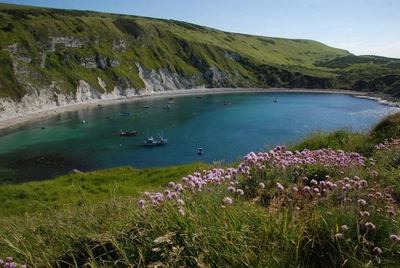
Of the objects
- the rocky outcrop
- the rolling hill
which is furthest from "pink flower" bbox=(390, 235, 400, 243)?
the rolling hill

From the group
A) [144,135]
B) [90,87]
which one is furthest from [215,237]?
[90,87]

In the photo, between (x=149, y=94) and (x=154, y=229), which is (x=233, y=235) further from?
(x=149, y=94)

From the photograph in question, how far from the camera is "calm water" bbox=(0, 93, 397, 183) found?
4603 centimetres

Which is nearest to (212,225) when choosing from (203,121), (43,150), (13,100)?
(43,150)

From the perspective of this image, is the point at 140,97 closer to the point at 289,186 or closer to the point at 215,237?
the point at 289,186

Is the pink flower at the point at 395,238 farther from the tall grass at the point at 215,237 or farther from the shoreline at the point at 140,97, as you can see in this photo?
the shoreline at the point at 140,97

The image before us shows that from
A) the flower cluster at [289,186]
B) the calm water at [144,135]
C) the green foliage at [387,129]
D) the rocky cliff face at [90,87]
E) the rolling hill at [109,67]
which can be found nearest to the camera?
the flower cluster at [289,186]

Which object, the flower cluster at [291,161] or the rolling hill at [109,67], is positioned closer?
the flower cluster at [291,161]

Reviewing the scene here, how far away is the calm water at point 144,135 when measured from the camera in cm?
4603

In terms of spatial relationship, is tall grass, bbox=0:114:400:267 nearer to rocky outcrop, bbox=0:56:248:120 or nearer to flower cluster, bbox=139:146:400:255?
flower cluster, bbox=139:146:400:255

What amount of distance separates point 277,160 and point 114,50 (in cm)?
15621

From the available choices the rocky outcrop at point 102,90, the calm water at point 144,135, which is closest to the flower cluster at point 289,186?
the calm water at point 144,135

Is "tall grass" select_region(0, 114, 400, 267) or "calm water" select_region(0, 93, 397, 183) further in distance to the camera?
"calm water" select_region(0, 93, 397, 183)

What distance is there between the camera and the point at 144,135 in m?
65.2
